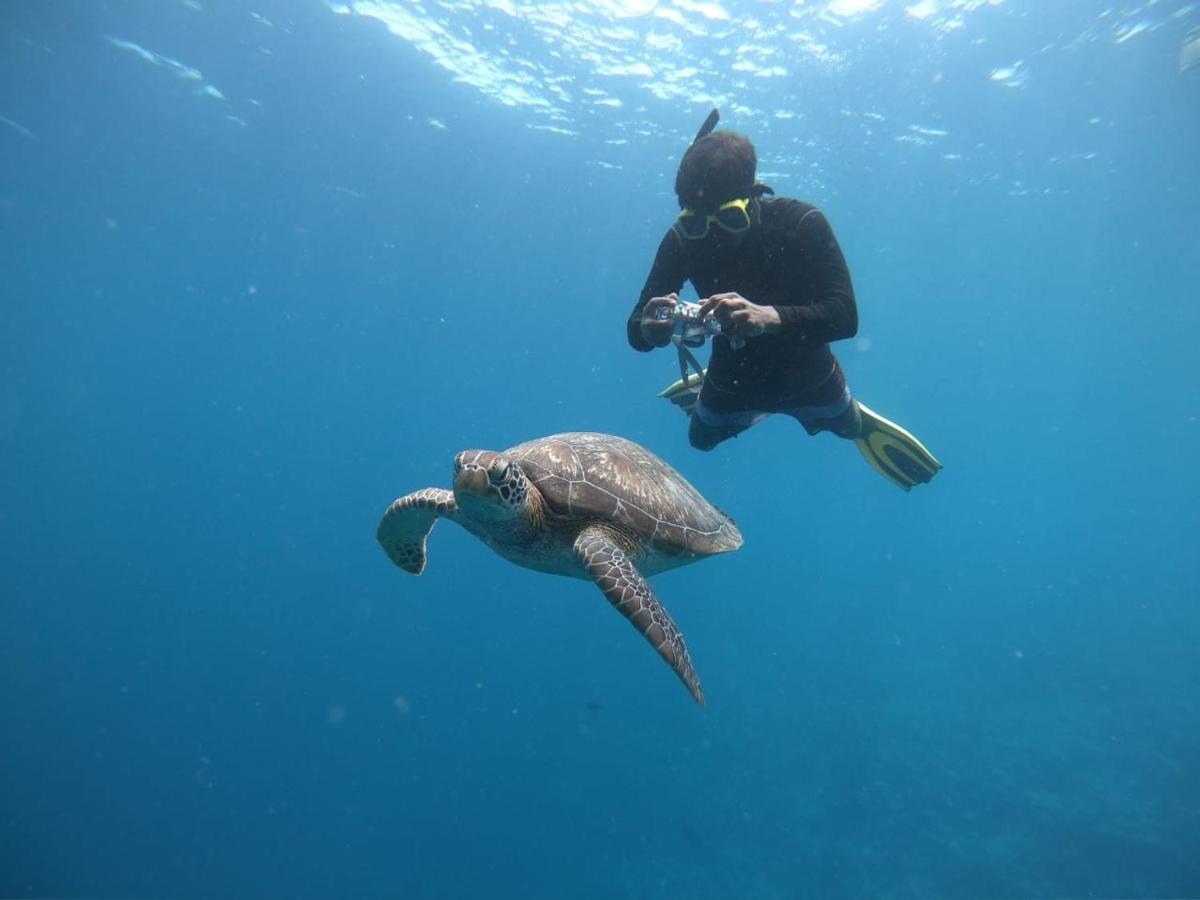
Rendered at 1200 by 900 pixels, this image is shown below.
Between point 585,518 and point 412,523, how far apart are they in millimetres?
1816

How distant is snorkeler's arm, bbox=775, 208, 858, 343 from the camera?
3.54 metres

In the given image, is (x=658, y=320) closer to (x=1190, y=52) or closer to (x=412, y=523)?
(x=412, y=523)

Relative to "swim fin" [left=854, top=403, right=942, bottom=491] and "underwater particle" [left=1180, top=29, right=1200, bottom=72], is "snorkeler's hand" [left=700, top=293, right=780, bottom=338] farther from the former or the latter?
"underwater particle" [left=1180, top=29, right=1200, bottom=72]

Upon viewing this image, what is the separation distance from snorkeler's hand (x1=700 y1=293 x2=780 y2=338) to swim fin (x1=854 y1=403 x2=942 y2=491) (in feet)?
15.5

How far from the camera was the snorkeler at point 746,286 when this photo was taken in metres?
3.57

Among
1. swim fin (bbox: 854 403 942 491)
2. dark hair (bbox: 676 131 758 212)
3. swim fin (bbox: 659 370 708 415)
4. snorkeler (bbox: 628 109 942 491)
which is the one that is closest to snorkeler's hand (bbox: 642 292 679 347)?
snorkeler (bbox: 628 109 942 491)

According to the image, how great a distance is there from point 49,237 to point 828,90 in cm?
3757

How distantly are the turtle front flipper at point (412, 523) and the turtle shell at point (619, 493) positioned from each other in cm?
72

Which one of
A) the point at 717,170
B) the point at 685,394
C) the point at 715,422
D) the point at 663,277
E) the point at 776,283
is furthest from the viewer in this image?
the point at 685,394

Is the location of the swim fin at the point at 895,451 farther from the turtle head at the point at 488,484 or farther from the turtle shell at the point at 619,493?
the turtle head at the point at 488,484

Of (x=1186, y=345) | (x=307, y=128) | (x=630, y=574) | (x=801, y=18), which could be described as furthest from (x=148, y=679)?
(x=1186, y=345)

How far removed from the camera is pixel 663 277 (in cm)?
463

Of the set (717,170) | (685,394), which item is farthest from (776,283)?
(685,394)

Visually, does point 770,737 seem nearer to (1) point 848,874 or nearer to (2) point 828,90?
(1) point 848,874
